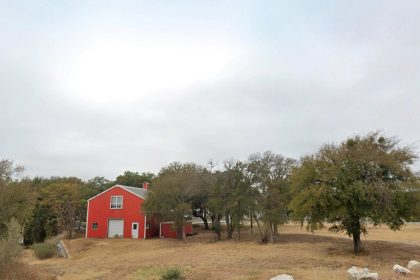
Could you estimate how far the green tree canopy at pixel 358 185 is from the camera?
24.5 metres

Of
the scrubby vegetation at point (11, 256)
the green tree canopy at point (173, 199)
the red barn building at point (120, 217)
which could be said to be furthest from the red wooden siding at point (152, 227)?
the scrubby vegetation at point (11, 256)

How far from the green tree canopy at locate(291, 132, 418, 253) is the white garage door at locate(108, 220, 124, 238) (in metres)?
26.8

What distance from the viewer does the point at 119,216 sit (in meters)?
47.1

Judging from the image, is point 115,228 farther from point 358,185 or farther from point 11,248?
point 11,248

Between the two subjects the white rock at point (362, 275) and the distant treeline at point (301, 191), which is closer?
the white rock at point (362, 275)

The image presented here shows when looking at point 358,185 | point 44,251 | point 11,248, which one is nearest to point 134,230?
point 44,251

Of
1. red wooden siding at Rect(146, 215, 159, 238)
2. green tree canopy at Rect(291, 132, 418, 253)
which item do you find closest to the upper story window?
red wooden siding at Rect(146, 215, 159, 238)

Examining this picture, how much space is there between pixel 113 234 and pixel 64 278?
87.9 ft

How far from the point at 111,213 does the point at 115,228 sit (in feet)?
6.24

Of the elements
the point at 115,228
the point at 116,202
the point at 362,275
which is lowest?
the point at 362,275

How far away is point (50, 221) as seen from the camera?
4962 centimetres

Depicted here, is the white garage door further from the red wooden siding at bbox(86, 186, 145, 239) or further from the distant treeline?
the distant treeline

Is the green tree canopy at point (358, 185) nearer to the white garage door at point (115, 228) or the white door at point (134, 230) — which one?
the white door at point (134, 230)

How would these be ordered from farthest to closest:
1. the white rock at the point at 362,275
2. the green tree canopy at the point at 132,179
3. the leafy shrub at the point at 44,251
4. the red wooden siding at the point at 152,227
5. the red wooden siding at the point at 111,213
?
the green tree canopy at the point at 132,179, the red wooden siding at the point at 152,227, the red wooden siding at the point at 111,213, the leafy shrub at the point at 44,251, the white rock at the point at 362,275
